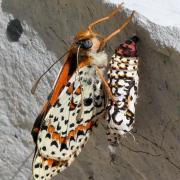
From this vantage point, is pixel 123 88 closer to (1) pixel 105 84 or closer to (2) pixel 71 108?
(1) pixel 105 84

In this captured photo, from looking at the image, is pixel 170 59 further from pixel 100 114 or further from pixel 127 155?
pixel 127 155

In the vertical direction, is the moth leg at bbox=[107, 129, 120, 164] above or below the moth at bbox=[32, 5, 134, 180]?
below

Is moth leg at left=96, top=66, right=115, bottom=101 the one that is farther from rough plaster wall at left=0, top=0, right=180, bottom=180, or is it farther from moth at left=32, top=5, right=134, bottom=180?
rough plaster wall at left=0, top=0, right=180, bottom=180

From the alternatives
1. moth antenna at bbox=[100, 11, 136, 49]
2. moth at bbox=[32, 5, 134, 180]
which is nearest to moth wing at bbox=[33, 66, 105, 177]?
moth at bbox=[32, 5, 134, 180]

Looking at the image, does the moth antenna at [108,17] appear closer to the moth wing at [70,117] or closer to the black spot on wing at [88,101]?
the moth wing at [70,117]

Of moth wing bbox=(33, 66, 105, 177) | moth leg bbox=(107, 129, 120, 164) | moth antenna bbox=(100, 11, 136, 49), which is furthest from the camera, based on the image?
moth wing bbox=(33, 66, 105, 177)
